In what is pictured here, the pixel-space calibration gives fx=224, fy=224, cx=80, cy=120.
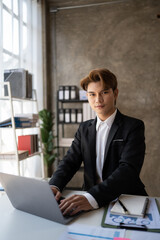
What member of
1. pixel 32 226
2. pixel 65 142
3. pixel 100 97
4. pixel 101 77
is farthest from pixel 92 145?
pixel 65 142

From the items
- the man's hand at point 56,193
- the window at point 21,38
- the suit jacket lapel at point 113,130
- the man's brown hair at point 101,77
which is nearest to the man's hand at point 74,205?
the man's hand at point 56,193

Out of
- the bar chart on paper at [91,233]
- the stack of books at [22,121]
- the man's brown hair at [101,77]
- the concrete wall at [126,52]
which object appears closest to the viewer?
the bar chart on paper at [91,233]

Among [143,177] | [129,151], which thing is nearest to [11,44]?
[129,151]

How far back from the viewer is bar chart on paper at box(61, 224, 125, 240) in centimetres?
81

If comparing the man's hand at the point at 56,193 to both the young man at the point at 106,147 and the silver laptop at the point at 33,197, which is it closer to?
the young man at the point at 106,147

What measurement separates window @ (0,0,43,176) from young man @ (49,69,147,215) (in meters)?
1.59

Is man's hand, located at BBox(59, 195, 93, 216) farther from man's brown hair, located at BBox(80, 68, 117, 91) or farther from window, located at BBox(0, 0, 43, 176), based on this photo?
window, located at BBox(0, 0, 43, 176)

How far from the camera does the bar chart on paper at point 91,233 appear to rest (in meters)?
0.81

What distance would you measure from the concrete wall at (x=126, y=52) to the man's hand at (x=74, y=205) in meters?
3.02

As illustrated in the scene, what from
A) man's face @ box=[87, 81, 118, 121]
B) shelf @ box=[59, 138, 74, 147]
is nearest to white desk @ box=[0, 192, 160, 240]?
man's face @ box=[87, 81, 118, 121]

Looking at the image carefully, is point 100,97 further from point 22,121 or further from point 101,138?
point 22,121

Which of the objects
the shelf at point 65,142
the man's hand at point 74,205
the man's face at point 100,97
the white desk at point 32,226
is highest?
the man's face at point 100,97

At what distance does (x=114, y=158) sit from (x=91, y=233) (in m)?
0.74

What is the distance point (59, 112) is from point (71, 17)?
5.90 ft
